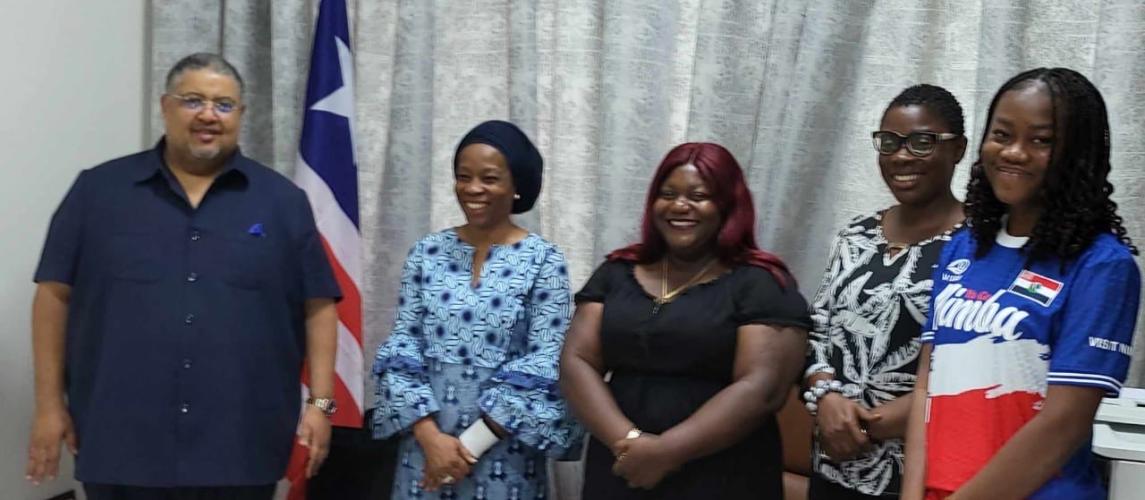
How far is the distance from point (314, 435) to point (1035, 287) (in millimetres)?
1532

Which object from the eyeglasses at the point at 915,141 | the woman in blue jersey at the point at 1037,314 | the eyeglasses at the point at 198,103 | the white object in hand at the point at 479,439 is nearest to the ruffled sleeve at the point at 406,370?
the white object in hand at the point at 479,439

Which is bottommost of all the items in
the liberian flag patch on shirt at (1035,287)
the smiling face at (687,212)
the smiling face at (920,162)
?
the liberian flag patch on shirt at (1035,287)

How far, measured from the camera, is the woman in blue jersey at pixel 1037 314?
1.59 meters

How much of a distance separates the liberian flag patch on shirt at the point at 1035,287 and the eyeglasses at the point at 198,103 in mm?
1635

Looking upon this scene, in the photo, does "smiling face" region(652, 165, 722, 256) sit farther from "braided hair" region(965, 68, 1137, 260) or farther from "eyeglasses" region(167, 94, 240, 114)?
"eyeglasses" region(167, 94, 240, 114)

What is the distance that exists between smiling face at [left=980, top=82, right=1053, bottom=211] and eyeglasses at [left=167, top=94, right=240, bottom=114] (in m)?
1.57

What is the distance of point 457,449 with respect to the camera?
244 centimetres

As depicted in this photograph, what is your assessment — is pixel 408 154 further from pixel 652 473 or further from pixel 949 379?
pixel 949 379

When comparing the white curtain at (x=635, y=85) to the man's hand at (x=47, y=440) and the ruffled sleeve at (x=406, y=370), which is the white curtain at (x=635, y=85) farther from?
the man's hand at (x=47, y=440)

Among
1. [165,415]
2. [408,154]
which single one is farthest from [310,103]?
[165,415]

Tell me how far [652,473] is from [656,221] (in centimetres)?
52

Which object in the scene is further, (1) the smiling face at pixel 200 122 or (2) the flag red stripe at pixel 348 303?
(2) the flag red stripe at pixel 348 303

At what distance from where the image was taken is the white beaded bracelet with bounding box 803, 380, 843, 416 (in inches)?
87.1

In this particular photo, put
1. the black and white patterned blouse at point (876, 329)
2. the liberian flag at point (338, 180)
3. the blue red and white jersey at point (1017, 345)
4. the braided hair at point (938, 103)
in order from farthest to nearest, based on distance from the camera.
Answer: the liberian flag at point (338, 180)
the braided hair at point (938, 103)
the black and white patterned blouse at point (876, 329)
the blue red and white jersey at point (1017, 345)
